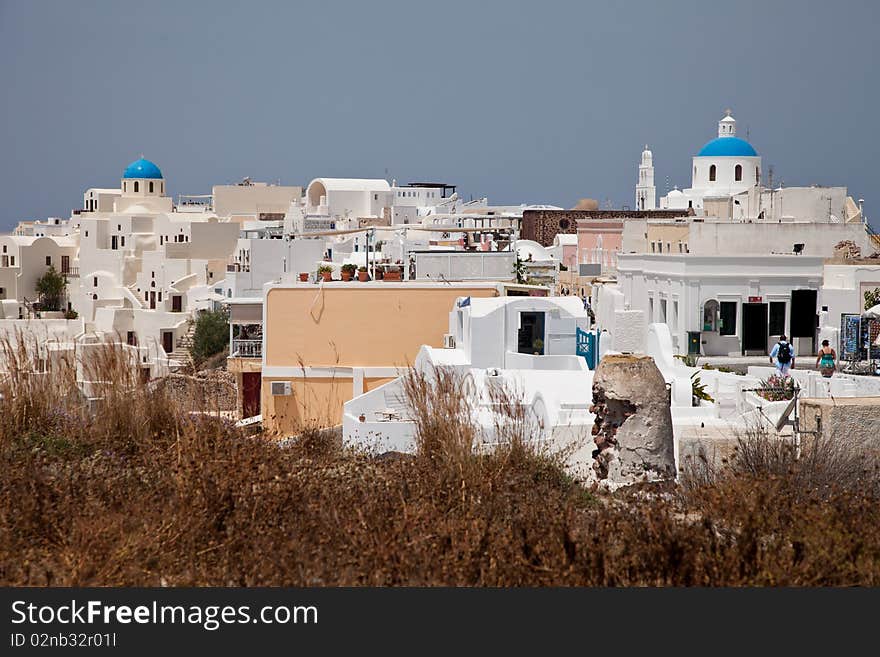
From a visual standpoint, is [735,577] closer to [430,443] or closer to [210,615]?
[210,615]

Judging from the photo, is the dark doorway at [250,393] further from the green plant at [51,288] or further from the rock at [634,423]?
the green plant at [51,288]

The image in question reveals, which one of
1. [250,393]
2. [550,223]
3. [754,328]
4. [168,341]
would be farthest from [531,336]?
[550,223]

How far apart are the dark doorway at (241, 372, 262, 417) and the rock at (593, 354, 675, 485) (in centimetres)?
1220

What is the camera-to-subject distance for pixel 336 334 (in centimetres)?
1900

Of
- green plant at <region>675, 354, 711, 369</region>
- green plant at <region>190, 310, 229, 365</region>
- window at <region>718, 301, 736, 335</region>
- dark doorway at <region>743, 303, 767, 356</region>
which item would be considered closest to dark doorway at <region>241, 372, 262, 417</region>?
green plant at <region>675, 354, 711, 369</region>

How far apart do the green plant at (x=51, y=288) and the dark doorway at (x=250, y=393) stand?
41.9m

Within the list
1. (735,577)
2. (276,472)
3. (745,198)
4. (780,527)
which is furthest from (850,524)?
(745,198)

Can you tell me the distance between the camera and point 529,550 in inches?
239

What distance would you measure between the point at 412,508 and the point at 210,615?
183cm

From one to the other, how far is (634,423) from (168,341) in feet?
135

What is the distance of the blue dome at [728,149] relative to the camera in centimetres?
4712

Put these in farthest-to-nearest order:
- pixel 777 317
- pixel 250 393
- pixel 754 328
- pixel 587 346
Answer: pixel 250 393 → pixel 777 317 → pixel 754 328 → pixel 587 346

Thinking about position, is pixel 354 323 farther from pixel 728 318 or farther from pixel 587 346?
pixel 728 318

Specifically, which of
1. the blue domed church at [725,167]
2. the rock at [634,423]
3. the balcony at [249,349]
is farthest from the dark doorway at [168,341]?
the rock at [634,423]
